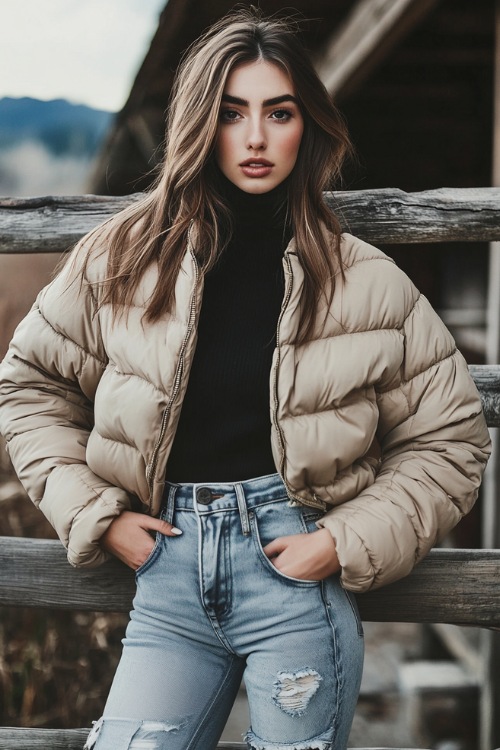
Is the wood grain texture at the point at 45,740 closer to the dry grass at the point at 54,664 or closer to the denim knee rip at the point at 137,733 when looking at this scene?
the denim knee rip at the point at 137,733

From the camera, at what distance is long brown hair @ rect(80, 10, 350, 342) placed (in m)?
1.75

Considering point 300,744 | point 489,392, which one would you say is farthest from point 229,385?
point 489,392

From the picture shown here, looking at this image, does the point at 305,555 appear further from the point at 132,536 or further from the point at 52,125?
the point at 52,125

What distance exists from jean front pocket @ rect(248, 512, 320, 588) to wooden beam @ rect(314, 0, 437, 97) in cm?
238

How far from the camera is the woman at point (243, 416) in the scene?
167 centimetres

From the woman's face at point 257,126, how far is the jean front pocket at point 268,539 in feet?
2.26

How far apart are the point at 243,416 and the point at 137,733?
0.64m

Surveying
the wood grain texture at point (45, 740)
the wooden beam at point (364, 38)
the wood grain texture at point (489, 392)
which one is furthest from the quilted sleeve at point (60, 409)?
the wooden beam at point (364, 38)

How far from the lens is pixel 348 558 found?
1666mm

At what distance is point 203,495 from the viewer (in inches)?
66.1

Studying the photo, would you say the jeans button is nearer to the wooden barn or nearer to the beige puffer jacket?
the beige puffer jacket

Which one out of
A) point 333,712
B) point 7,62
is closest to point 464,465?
point 333,712

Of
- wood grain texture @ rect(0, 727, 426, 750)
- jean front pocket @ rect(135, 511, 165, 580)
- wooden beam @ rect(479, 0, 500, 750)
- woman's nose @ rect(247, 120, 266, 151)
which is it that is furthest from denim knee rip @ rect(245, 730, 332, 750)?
wooden beam @ rect(479, 0, 500, 750)

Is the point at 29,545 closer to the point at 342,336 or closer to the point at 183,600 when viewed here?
the point at 183,600
